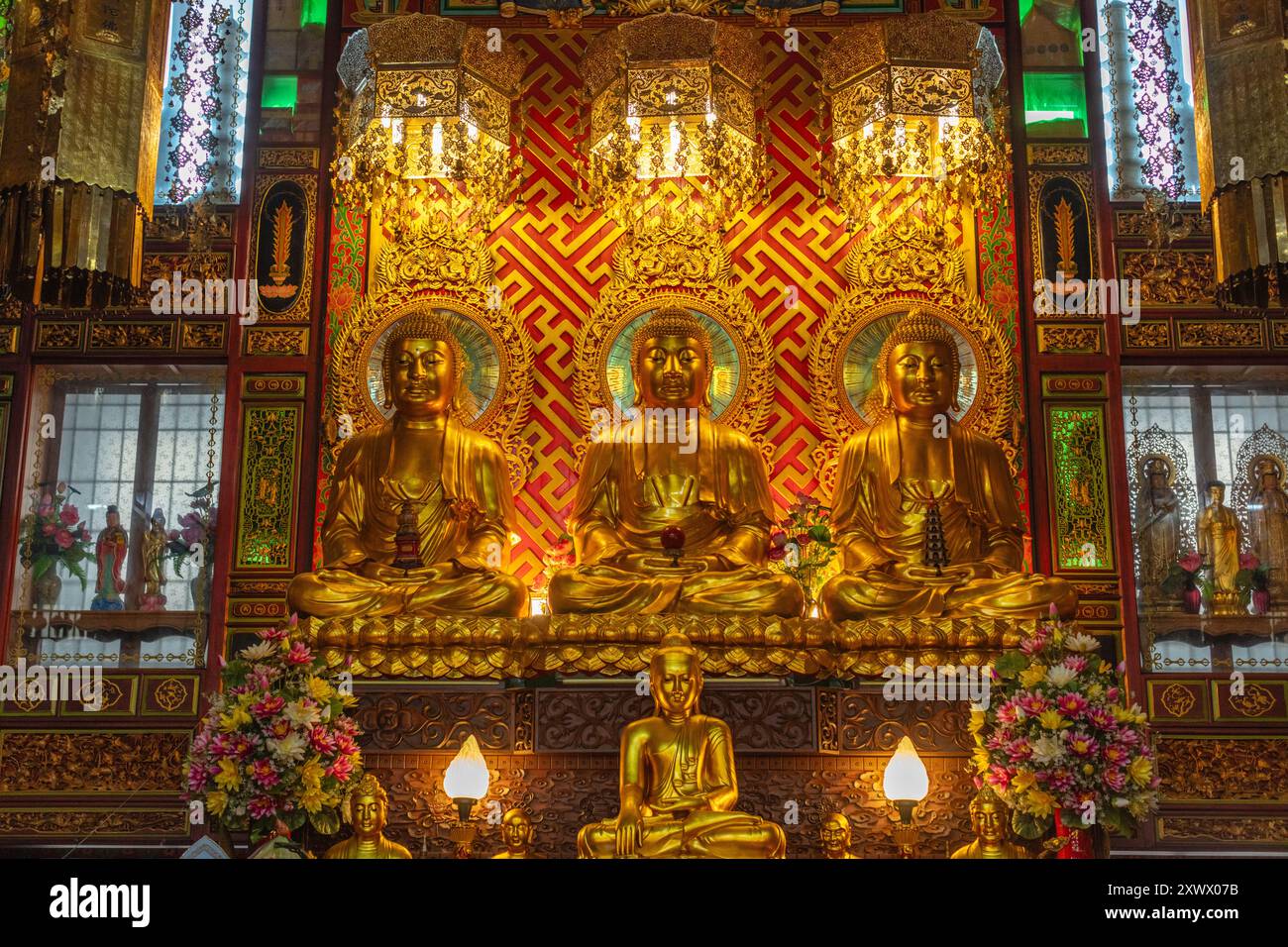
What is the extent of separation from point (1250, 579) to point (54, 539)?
632cm

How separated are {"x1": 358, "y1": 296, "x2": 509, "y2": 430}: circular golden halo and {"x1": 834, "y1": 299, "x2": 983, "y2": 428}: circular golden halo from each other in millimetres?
1856

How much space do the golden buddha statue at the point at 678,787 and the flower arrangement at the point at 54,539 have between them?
11.8ft

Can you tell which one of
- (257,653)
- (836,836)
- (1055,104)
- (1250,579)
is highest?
(1055,104)

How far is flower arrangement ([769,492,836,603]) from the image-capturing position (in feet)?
25.6

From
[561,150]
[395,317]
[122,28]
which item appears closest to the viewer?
[122,28]

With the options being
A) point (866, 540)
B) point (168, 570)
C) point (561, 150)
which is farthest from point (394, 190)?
point (866, 540)

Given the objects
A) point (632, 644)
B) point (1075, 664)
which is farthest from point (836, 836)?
point (632, 644)

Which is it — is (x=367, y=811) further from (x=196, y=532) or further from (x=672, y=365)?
(x=672, y=365)

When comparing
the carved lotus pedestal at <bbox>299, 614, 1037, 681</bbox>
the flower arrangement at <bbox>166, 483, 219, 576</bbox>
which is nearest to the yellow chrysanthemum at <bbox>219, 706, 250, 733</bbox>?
the carved lotus pedestal at <bbox>299, 614, 1037, 681</bbox>

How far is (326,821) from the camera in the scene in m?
5.83

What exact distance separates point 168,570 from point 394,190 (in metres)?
2.35

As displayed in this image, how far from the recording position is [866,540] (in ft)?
25.1

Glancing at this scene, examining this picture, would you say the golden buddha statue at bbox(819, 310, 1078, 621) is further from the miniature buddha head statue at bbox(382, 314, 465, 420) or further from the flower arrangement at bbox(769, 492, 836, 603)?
the miniature buddha head statue at bbox(382, 314, 465, 420)
